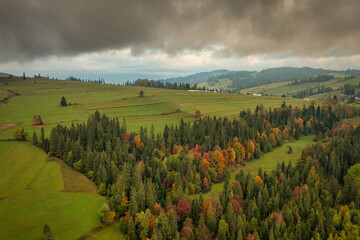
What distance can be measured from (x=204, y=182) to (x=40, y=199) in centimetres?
6115

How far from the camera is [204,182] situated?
332ft

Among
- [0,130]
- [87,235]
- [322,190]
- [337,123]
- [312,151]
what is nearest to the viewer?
[87,235]

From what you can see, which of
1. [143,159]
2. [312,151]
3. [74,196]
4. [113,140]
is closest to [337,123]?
[312,151]

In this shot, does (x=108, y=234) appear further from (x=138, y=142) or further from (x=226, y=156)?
(x=226, y=156)

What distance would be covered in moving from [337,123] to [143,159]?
474 feet

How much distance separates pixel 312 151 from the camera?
120125 mm

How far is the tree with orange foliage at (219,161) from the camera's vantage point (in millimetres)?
114062

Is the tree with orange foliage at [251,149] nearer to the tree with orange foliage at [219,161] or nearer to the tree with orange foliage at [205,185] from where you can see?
the tree with orange foliage at [219,161]

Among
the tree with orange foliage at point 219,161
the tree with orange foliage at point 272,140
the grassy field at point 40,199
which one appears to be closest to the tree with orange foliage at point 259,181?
the tree with orange foliage at point 219,161

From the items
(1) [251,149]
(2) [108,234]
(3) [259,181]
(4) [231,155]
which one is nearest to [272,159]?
(1) [251,149]

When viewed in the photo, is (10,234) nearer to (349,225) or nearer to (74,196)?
(74,196)

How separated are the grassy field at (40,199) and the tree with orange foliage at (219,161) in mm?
54482

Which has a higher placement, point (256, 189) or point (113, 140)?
point (113, 140)

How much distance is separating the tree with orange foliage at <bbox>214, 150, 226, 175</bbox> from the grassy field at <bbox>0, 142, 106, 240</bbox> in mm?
54482
